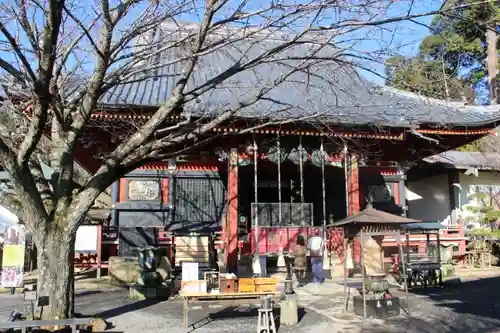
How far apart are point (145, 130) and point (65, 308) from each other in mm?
3251

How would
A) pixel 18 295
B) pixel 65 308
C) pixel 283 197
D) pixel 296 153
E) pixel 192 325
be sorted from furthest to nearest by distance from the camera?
1. pixel 283 197
2. pixel 296 153
3. pixel 18 295
4. pixel 192 325
5. pixel 65 308

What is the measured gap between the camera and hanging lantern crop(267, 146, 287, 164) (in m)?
14.7

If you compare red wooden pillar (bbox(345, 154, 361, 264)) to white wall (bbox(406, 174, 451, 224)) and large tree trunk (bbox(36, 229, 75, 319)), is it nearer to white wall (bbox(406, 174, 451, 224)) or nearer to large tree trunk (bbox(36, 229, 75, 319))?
white wall (bbox(406, 174, 451, 224))

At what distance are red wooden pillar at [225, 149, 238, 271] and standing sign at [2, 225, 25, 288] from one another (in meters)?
5.61

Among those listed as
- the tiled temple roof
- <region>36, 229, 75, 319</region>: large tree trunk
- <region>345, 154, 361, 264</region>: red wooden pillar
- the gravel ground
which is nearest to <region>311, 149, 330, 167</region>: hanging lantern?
<region>345, 154, 361, 264</region>: red wooden pillar

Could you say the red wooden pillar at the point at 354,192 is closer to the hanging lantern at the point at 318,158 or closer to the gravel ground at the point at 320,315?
the hanging lantern at the point at 318,158

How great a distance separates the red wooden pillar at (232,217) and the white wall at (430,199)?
11886mm

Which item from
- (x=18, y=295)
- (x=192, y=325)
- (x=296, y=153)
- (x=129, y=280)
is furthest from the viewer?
(x=296, y=153)

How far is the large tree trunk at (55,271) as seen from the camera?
7461 mm

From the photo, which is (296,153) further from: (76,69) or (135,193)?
(76,69)

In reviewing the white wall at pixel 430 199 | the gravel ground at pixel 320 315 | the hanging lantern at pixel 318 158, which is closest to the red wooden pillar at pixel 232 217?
the hanging lantern at pixel 318 158

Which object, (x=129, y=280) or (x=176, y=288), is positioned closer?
(x=176, y=288)

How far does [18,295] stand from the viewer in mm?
12000

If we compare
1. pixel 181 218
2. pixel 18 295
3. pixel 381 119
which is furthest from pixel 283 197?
pixel 18 295
